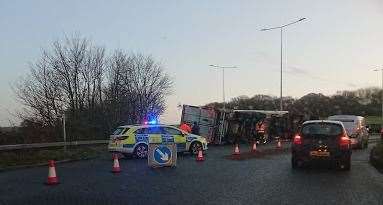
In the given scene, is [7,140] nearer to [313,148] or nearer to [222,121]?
[222,121]

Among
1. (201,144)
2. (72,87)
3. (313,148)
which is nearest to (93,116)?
(72,87)

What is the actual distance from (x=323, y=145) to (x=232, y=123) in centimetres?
2118

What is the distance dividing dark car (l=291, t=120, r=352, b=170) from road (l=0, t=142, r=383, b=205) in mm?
423

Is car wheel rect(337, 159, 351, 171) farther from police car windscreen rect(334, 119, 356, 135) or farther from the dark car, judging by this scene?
police car windscreen rect(334, 119, 356, 135)

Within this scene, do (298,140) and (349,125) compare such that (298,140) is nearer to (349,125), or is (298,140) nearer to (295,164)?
(295,164)

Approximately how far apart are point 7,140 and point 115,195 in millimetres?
21157

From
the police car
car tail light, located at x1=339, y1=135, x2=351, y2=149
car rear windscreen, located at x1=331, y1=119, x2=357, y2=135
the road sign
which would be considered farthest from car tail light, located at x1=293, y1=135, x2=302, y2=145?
car rear windscreen, located at x1=331, y1=119, x2=357, y2=135

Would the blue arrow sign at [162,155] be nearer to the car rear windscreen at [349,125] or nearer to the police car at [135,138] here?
the police car at [135,138]

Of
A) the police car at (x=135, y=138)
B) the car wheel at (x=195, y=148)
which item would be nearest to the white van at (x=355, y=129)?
the car wheel at (x=195, y=148)

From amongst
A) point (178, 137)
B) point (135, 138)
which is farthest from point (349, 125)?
point (135, 138)

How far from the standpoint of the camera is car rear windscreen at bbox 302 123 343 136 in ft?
62.9

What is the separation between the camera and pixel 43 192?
43.7 feet

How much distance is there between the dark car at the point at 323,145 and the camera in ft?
61.7

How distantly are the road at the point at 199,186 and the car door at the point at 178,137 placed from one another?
5906 mm
